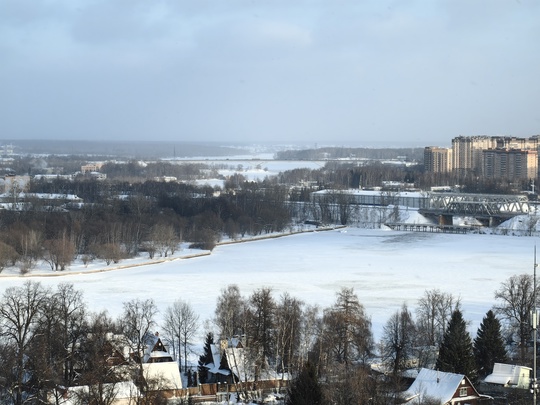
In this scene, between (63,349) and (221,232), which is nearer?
(63,349)

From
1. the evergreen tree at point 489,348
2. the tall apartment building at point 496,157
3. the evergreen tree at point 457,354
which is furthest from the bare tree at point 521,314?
the tall apartment building at point 496,157

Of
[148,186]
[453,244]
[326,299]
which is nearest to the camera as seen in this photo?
[326,299]

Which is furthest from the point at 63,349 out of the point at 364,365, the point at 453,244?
the point at 453,244

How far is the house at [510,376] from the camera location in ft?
34.9

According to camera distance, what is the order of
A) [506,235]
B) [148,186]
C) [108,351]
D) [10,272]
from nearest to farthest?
[108,351] → [10,272] → [506,235] → [148,186]

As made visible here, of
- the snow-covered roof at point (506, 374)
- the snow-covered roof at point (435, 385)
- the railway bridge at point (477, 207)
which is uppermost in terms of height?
the snow-covered roof at point (435, 385)

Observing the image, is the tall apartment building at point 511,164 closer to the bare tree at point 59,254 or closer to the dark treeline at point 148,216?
the dark treeline at point 148,216

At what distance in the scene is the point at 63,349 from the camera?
10.6 m

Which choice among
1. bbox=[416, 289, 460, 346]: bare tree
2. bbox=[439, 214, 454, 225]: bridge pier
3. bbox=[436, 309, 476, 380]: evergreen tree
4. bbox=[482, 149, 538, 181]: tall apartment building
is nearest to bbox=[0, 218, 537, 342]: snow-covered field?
bbox=[416, 289, 460, 346]: bare tree

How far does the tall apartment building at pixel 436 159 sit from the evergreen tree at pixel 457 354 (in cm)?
5640

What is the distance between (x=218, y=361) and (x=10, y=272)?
1163 centimetres

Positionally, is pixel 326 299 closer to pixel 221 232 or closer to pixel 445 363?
pixel 445 363

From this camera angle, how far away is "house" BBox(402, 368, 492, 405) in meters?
9.81

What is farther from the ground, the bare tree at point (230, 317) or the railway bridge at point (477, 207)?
the bare tree at point (230, 317)
